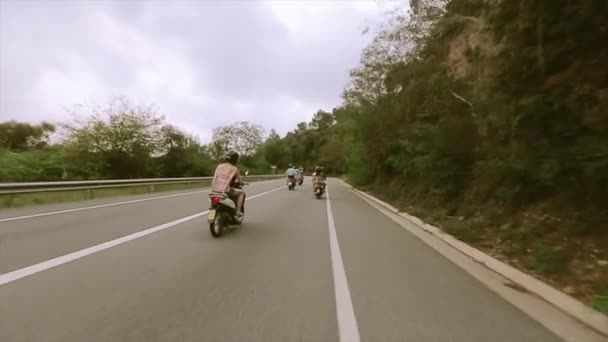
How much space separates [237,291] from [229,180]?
4.61 metres

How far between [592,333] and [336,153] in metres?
67.6

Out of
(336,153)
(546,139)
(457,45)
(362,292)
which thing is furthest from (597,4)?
(336,153)

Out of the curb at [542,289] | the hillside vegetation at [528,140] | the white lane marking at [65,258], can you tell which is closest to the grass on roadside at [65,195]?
the white lane marking at [65,258]

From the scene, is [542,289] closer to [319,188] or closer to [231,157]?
[231,157]

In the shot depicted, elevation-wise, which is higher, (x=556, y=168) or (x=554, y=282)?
(x=556, y=168)

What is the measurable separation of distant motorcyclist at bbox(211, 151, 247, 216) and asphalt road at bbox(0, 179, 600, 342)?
3.43 ft

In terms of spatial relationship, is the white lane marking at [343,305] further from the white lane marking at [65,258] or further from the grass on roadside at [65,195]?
the grass on roadside at [65,195]

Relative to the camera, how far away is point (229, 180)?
372 inches

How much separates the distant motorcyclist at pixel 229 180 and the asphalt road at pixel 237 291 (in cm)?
105

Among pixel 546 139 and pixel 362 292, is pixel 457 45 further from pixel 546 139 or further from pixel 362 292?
pixel 362 292

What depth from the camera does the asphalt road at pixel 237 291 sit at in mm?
3893

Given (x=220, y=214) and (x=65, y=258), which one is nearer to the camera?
(x=65, y=258)

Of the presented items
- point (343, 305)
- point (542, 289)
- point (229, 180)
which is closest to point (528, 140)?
point (542, 289)

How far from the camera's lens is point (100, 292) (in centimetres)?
486
